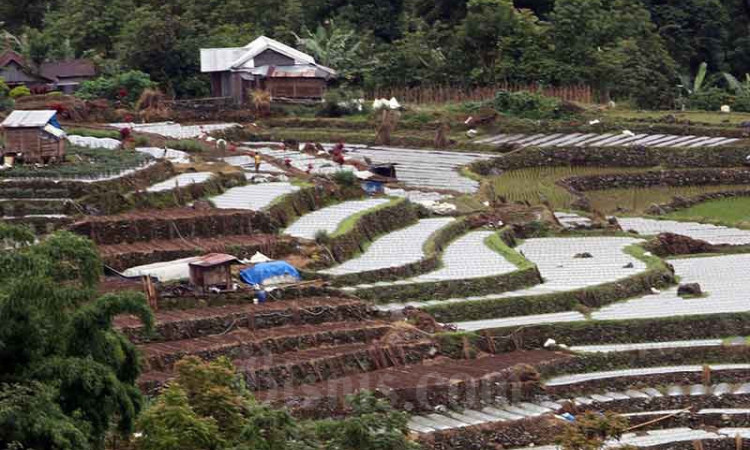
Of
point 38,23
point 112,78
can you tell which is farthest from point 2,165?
point 38,23

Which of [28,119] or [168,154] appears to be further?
[168,154]

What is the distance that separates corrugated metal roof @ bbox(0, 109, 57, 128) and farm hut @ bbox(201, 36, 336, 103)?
45.4 ft

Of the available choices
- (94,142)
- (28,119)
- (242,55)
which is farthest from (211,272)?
(242,55)

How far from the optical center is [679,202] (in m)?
36.5

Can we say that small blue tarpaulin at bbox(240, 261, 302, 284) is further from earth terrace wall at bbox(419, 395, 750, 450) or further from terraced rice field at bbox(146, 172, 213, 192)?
earth terrace wall at bbox(419, 395, 750, 450)

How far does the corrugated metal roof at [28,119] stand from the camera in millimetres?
30344

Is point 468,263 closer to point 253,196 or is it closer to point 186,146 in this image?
point 253,196

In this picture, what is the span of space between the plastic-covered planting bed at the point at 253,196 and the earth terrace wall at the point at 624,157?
26.4ft

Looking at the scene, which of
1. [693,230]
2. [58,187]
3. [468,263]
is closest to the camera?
[468,263]

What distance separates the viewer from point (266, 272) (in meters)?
26.0

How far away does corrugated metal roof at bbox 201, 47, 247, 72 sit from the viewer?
4531 centimetres

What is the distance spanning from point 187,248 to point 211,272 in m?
1.77

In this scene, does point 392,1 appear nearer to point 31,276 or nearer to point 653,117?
point 653,117

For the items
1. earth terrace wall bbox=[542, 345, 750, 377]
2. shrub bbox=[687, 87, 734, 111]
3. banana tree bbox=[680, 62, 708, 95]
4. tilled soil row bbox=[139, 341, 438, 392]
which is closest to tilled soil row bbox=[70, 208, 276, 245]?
tilled soil row bbox=[139, 341, 438, 392]
